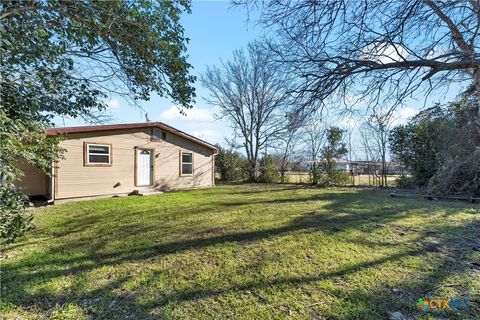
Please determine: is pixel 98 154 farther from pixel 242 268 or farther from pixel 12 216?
pixel 242 268

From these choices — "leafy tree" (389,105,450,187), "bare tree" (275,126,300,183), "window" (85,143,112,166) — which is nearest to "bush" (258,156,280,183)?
"bare tree" (275,126,300,183)

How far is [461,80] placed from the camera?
4.02 metres

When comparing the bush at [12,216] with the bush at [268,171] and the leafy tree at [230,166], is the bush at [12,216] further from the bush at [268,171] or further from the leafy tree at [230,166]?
the leafy tree at [230,166]

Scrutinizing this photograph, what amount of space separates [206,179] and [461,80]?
37.9 ft

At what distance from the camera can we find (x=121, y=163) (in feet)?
32.5

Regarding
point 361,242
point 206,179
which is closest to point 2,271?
point 361,242

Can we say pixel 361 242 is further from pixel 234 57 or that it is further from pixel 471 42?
pixel 234 57

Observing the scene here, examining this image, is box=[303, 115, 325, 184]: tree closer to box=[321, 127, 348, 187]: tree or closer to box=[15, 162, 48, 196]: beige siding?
box=[321, 127, 348, 187]: tree

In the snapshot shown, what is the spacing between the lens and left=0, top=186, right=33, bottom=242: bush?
3.34 m

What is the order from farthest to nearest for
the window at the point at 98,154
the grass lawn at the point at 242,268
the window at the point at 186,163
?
the window at the point at 186,163 < the window at the point at 98,154 < the grass lawn at the point at 242,268

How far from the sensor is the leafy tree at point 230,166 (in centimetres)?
1666

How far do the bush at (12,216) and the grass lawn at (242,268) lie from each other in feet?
0.68

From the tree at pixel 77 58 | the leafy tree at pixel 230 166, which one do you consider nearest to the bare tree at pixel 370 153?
the leafy tree at pixel 230 166

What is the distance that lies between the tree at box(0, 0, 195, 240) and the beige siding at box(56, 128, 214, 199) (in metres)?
3.54
